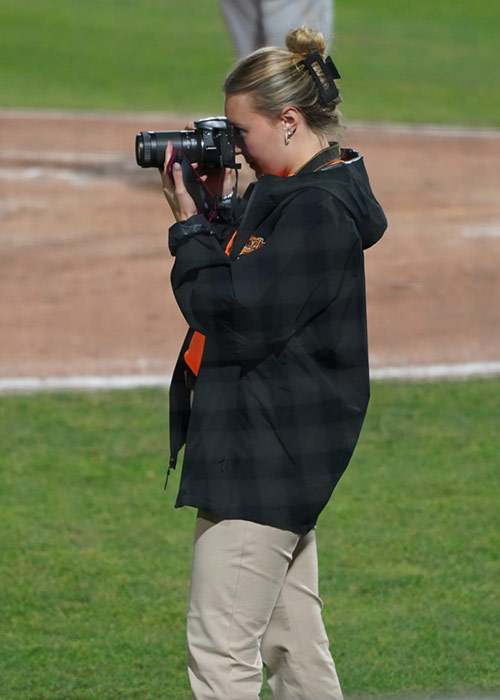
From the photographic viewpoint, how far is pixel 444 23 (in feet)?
78.3

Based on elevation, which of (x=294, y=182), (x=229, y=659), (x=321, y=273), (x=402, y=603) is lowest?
(x=402, y=603)

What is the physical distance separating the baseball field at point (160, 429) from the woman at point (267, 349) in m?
0.88

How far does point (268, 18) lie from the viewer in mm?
8719

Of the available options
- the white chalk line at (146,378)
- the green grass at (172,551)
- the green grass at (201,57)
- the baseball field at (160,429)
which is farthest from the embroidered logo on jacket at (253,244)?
the green grass at (201,57)

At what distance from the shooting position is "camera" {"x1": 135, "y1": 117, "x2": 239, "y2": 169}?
3.24 m

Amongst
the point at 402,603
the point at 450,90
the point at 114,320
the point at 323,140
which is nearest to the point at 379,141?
the point at 450,90

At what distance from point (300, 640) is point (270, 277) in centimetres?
100

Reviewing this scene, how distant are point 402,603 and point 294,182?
7.02 ft

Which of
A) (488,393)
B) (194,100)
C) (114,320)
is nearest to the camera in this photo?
(488,393)

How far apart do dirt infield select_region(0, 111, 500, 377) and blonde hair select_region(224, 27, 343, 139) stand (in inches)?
164

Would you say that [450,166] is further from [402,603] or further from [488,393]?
[402,603]

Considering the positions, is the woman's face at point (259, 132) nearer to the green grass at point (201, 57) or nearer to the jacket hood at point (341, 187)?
the jacket hood at point (341, 187)

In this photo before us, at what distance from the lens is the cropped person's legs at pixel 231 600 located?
10.2ft

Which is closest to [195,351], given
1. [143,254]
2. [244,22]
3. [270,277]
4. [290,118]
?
[270,277]
